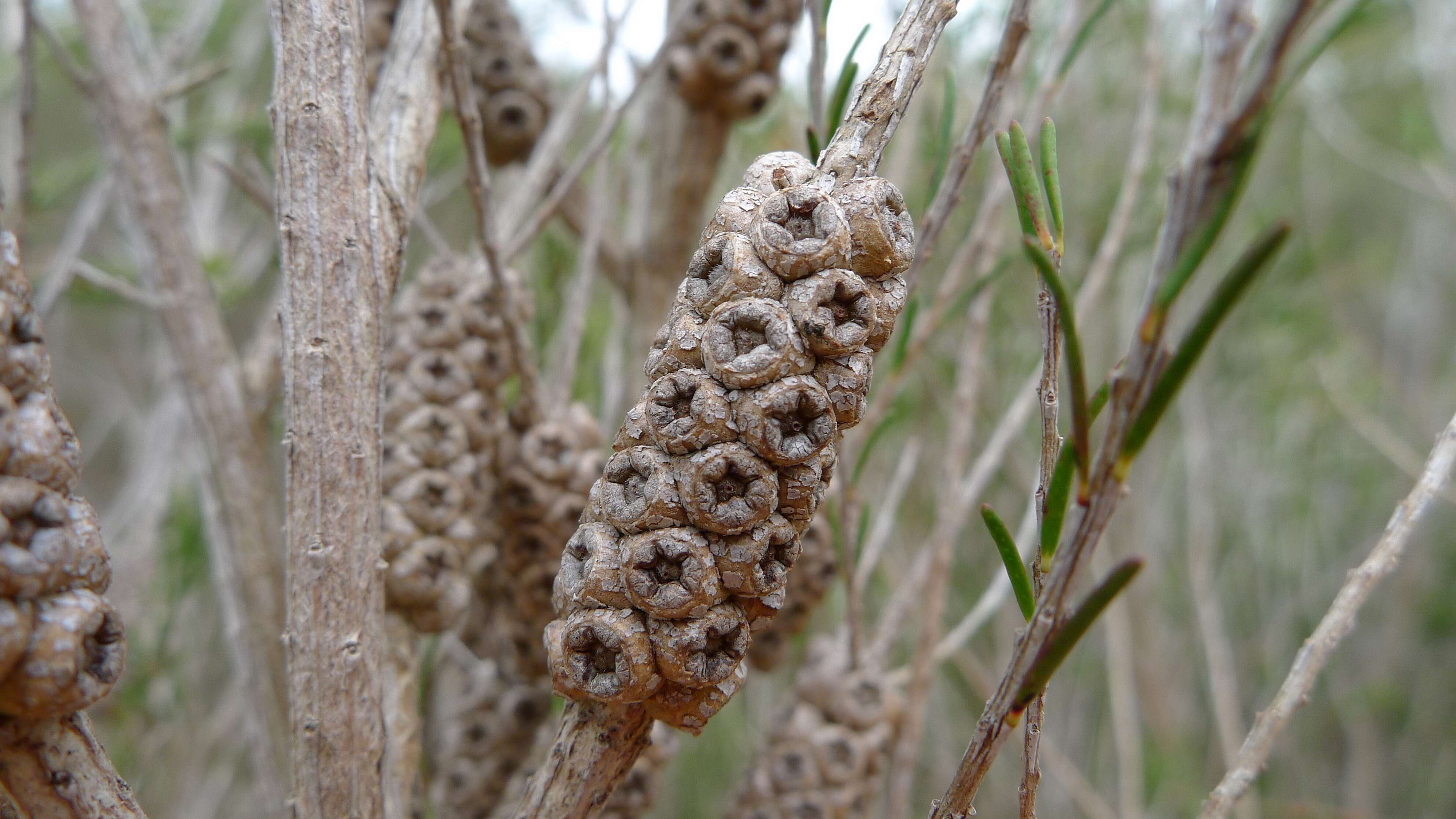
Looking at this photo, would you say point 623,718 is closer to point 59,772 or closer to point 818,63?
point 59,772

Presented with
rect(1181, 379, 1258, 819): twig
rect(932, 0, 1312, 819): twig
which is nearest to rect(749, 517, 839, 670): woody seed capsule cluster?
rect(932, 0, 1312, 819): twig

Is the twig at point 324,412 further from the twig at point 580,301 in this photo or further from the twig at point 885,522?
the twig at point 885,522

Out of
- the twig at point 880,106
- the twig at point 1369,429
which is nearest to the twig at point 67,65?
the twig at point 880,106

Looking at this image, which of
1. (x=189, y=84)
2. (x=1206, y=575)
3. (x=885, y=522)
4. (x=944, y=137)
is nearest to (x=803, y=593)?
(x=885, y=522)

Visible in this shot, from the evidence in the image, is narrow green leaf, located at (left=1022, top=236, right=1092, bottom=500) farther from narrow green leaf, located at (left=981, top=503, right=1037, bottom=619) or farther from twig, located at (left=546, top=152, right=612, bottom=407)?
twig, located at (left=546, top=152, right=612, bottom=407)

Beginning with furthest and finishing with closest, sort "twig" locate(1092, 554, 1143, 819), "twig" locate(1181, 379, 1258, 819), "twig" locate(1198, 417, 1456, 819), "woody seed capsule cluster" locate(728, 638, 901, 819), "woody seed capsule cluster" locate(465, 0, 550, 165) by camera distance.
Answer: "twig" locate(1181, 379, 1258, 819) < "twig" locate(1092, 554, 1143, 819) < "woody seed capsule cluster" locate(465, 0, 550, 165) < "woody seed capsule cluster" locate(728, 638, 901, 819) < "twig" locate(1198, 417, 1456, 819)
